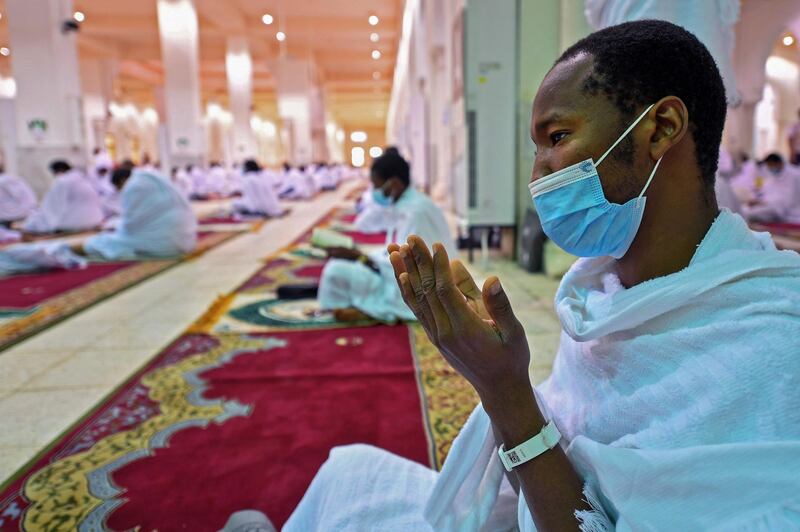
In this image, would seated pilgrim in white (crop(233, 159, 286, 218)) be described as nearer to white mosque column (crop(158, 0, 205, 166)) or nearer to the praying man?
white mosque column (crop(158, 0, 205, 166))

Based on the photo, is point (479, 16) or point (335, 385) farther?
point (479, 16)

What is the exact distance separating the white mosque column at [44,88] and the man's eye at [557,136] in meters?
11.2

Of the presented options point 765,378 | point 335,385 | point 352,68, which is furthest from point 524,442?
point 352,68

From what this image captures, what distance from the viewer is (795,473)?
0.67 m

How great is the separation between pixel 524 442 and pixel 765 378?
300 millimetres

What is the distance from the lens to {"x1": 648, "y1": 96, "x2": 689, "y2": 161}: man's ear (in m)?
0.82

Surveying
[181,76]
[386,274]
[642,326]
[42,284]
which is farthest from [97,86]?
[642,326]

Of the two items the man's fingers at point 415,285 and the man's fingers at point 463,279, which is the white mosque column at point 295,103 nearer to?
the man's fingers at point 463,279

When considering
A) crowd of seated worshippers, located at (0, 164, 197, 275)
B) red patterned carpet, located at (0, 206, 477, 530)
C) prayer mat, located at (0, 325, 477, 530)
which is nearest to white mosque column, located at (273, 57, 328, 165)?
crowd of seated worshippers, located at (0, 164, 197, 275)

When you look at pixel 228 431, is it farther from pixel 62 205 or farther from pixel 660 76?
pixel 62 205

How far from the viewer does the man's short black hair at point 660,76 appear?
2.72ft

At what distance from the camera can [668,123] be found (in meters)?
0.83

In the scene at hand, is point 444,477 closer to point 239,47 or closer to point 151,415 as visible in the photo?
point 151,415

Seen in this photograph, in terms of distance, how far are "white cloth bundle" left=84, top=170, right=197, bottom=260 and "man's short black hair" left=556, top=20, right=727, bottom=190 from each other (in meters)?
6.19
